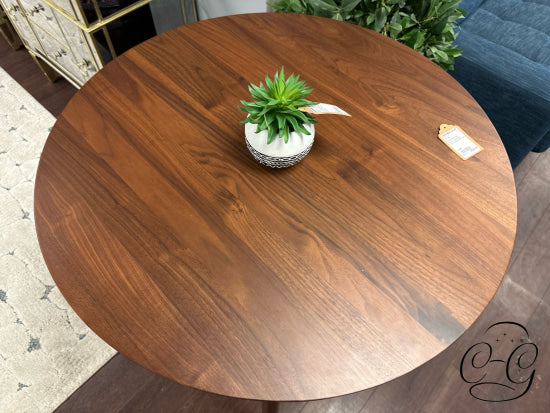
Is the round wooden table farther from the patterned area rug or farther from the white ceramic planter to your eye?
the patterned area rug

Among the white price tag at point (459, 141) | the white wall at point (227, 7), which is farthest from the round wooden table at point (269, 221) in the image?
the white wall at point (227, 7)

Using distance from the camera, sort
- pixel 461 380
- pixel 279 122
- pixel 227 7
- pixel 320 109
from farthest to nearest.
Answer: pixel 227 7
pixel 461 380
pixel 320 109
pixel 279 122

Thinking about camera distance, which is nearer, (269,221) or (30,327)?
(269,221)

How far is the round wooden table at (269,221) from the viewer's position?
28.8 inches

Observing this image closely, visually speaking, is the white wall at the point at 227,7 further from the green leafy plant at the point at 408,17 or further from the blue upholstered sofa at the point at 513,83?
the blue upholstered sofa at the point at 513,83

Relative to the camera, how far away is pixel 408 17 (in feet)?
4.61

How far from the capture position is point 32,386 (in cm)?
129

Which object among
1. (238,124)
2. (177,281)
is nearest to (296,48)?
(238,124)

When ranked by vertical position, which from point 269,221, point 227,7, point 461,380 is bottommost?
point 461,380

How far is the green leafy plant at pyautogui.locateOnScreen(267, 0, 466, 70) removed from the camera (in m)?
1.36

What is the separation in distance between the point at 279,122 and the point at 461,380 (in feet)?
3.79

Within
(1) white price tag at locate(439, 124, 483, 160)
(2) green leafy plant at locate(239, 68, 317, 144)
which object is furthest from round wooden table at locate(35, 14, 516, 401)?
(2) green leafy plant at locate(239, 68, 317, 144)

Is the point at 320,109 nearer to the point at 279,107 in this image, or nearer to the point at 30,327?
the point at 279,107

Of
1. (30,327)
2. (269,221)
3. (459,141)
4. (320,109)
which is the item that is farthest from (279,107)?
(30,327)
